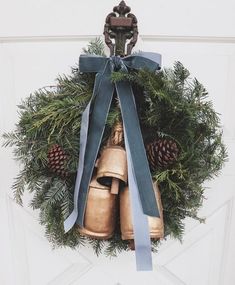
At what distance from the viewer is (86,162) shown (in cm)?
56

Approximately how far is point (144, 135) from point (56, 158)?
17cm

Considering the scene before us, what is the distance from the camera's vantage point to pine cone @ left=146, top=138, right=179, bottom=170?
523mm

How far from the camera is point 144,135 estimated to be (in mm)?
601

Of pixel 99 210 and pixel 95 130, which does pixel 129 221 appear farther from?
pixel 95 130

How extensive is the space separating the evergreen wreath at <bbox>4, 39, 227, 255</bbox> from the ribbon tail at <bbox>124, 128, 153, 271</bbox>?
0.05 meters

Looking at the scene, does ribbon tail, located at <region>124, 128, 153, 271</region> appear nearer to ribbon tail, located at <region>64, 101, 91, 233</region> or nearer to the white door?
ribbon tail, located at <region>64, 101, 91, 233</region>

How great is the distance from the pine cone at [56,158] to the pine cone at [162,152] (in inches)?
6.0

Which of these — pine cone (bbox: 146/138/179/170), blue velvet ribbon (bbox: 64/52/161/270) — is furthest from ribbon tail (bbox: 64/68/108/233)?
pine cone (bbox: 146/138/179/170)

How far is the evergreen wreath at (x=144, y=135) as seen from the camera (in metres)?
0.55

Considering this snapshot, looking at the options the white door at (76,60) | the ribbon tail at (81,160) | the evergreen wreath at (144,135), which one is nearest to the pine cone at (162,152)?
the evergreen wreath at (144,135)

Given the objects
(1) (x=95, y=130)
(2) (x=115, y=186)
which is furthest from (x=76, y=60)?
(2) (x=115, y=186)

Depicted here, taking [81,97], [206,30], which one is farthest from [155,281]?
Answer: [206,30]

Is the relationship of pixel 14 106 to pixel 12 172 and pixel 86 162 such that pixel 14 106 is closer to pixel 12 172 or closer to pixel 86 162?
pixel 12 172

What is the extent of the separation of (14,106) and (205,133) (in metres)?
0.44
